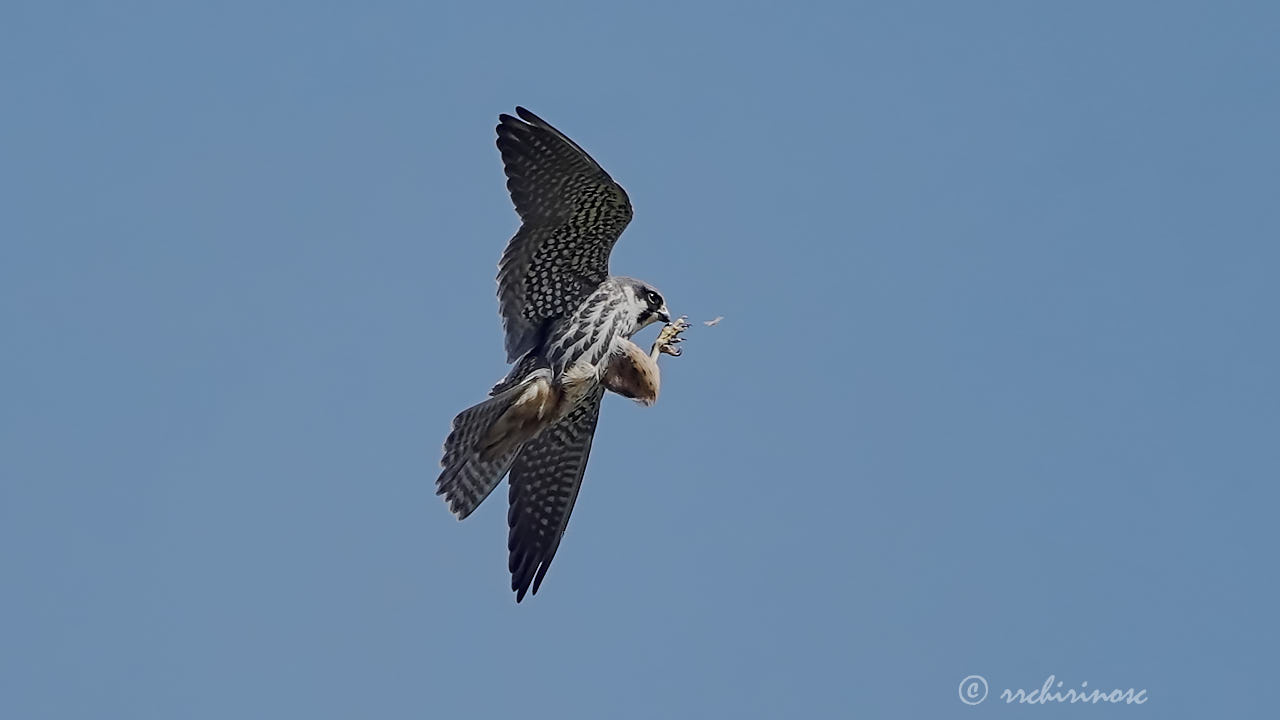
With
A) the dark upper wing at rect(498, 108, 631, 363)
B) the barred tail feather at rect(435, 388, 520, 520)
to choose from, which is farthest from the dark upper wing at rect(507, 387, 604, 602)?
the dark upper wing at rect(498, 108, 631, 363)

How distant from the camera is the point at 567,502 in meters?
14.8

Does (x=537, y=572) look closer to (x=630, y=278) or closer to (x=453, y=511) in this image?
(x=453, y=511)

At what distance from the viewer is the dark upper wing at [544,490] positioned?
14570mm

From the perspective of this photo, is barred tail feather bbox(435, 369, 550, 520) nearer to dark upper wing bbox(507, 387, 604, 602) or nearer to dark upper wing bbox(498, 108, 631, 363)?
dark upper wing bbox(498, 108, 631, 363)

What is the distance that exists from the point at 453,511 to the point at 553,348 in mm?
1373

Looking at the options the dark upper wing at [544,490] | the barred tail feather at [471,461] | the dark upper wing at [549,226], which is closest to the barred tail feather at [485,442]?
the barred tail feather at [471,461]

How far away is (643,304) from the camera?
13.9m

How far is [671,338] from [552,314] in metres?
0.95

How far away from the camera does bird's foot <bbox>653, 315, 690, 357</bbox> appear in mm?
14156

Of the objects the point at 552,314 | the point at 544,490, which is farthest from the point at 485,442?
the point at 544,490

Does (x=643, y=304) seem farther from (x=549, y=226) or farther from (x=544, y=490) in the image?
(x=544, y=490)

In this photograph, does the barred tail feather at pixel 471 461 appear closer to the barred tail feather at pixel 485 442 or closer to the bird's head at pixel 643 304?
the barred tail feather at pixel 485 442

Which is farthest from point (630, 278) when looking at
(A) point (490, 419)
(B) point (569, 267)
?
(A) point (490, 419)

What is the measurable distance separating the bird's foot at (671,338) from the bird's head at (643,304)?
182 mm
